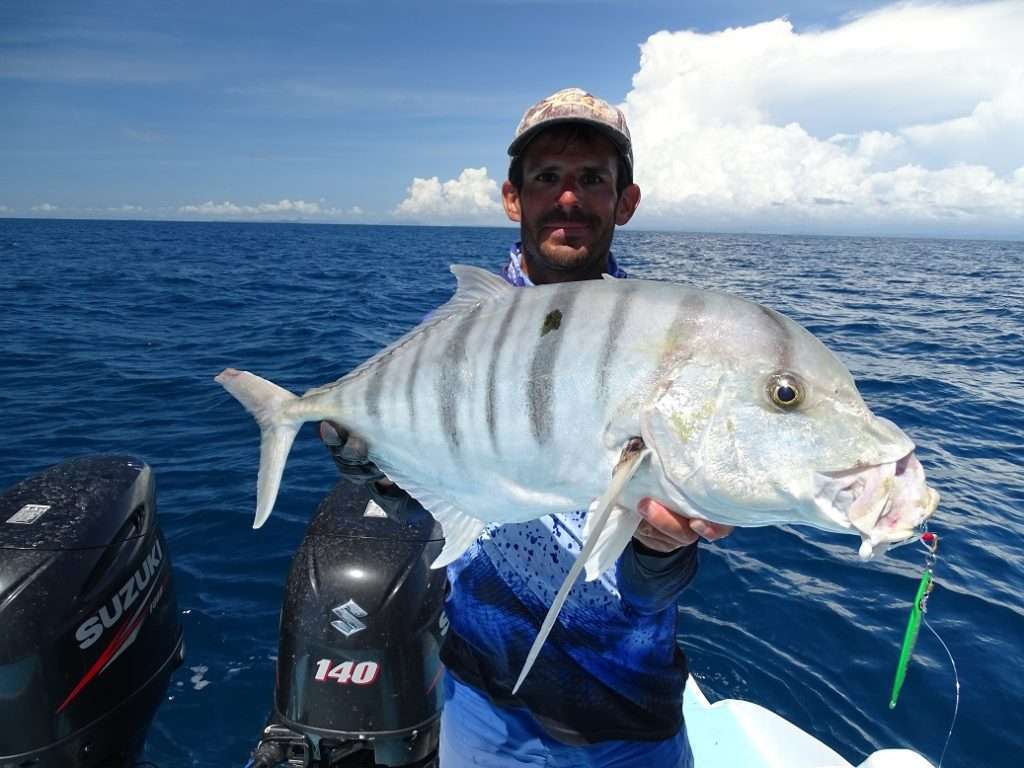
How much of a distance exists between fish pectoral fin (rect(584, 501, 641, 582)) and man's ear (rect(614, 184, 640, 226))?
1.78 m

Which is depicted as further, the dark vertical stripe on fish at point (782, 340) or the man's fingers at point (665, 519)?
the man's fingers at point (665, 519)

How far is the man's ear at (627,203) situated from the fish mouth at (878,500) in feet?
6.40

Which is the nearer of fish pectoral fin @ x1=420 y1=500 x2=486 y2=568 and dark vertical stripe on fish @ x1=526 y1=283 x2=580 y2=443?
dark vertical stripe on fish @ x1=526 y1=283 x2=580 y2=443

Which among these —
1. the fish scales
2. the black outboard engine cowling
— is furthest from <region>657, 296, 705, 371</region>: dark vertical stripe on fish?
the black outboard engine cowling

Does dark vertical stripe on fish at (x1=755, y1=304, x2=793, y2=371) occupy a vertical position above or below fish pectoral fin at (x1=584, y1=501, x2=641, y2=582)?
A: above

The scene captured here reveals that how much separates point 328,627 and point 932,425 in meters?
10.2

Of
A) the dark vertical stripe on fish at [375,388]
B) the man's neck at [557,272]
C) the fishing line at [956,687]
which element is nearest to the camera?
the dark vertical stripe on fish at [375,388]

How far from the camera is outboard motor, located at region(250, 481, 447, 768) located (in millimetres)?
3596

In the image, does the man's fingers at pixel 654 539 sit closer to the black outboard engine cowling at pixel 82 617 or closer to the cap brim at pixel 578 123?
the cap brim at pixel 578 123

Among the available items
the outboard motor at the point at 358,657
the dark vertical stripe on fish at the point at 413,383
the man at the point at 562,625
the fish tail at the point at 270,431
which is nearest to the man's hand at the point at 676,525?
the man at the point at 562,625

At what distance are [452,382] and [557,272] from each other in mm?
1124

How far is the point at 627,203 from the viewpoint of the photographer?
3418 mm

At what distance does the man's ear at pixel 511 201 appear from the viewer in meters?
3.48

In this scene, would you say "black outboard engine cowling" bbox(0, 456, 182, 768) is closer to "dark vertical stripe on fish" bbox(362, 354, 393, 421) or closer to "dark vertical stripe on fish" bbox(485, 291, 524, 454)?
"dark vertical stripe on fish" bbox(362, 354, 393, 421)
